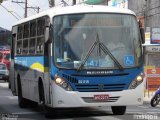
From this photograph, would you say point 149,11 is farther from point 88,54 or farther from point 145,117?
point 88,54

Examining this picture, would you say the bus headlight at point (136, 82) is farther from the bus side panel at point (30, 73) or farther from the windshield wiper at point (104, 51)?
the bus side panel at point (30, 73)

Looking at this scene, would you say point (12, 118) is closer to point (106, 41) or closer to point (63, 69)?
point (63, 69)

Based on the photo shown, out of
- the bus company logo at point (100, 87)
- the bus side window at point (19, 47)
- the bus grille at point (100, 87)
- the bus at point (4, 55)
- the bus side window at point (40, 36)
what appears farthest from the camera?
the bus at point (4, 55)

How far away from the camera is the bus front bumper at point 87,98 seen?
578 inches

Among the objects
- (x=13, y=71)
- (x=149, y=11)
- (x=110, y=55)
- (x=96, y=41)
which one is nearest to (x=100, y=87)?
(x=110, y=55)

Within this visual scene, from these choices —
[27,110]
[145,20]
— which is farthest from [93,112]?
[145,20]

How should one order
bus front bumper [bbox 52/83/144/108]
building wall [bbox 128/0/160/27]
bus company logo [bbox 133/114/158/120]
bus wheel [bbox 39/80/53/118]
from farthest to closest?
1. building wall [bbox 128/0/160/27]
2. bus wheel [bbox 39/80/53/118]
3. bus company logo [bbox 133/114/158/120]
4. bus front bumper [bbox 52/83/144/108]

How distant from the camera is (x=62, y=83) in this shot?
14.8m

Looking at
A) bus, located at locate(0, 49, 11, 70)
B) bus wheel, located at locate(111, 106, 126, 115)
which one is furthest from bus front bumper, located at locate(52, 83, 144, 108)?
bus, located at locate(0, 49, 11, 70)

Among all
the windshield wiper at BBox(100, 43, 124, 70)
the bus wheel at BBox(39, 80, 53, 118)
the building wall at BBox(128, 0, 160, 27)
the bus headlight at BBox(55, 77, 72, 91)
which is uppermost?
the building wall at BBox(128, 0, 160, 27)

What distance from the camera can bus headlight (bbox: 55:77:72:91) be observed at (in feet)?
48.3

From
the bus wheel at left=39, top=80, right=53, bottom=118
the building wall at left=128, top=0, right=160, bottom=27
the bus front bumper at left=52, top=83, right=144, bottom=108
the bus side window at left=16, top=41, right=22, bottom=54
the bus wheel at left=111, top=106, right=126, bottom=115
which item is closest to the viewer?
the bus front bumper at left=52, top=83, right=144, bottom=108

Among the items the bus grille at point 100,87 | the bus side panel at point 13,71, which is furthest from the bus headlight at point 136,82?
the bus side panel at point 13,71

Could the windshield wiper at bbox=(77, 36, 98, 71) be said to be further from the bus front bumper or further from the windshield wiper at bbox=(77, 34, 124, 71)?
the bus front bumper
